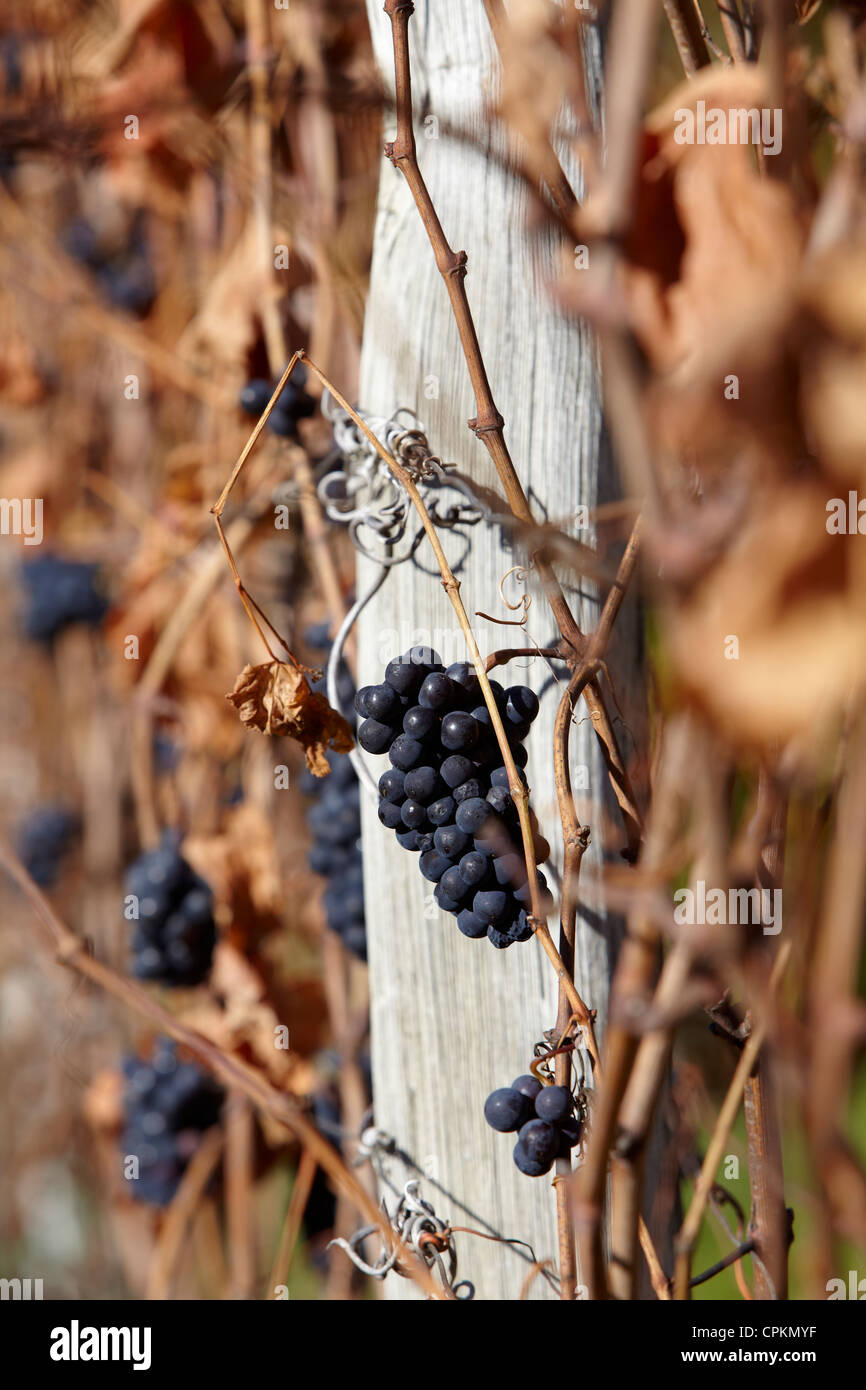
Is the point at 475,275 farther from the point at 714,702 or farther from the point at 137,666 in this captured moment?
the point at 137,666

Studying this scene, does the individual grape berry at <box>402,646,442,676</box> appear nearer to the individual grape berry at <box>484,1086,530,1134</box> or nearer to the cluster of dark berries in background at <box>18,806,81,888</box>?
the individual grape berry at <box>484,1086,530,1134</box>

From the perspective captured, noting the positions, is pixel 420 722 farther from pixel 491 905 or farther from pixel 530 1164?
pixel 530 1164

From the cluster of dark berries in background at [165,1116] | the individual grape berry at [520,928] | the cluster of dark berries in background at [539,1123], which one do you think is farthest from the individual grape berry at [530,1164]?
the cluster of dark berries in background at [165,1116]

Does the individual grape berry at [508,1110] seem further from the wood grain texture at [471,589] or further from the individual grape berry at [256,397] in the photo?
the individual grape berry at [256,397]

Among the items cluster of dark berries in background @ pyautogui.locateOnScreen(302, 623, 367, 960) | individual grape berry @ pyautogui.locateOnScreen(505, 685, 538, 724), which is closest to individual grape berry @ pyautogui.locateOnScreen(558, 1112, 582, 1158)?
individual grape berry @ pyautogui.locateOnScreen(505, 685, 538, 724)

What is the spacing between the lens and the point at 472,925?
505 millimetres

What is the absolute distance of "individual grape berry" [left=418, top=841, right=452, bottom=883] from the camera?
51cm

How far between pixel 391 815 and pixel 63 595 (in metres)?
0.94

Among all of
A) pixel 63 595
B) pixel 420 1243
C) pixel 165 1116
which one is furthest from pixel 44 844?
pixel 420 1243

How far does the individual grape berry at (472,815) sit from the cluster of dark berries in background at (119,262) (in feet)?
3.62

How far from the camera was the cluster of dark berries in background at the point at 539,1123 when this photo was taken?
0.49 meters

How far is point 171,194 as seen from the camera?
120cm

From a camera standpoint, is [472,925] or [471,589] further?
[471,589]

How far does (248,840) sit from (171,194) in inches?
32.3
